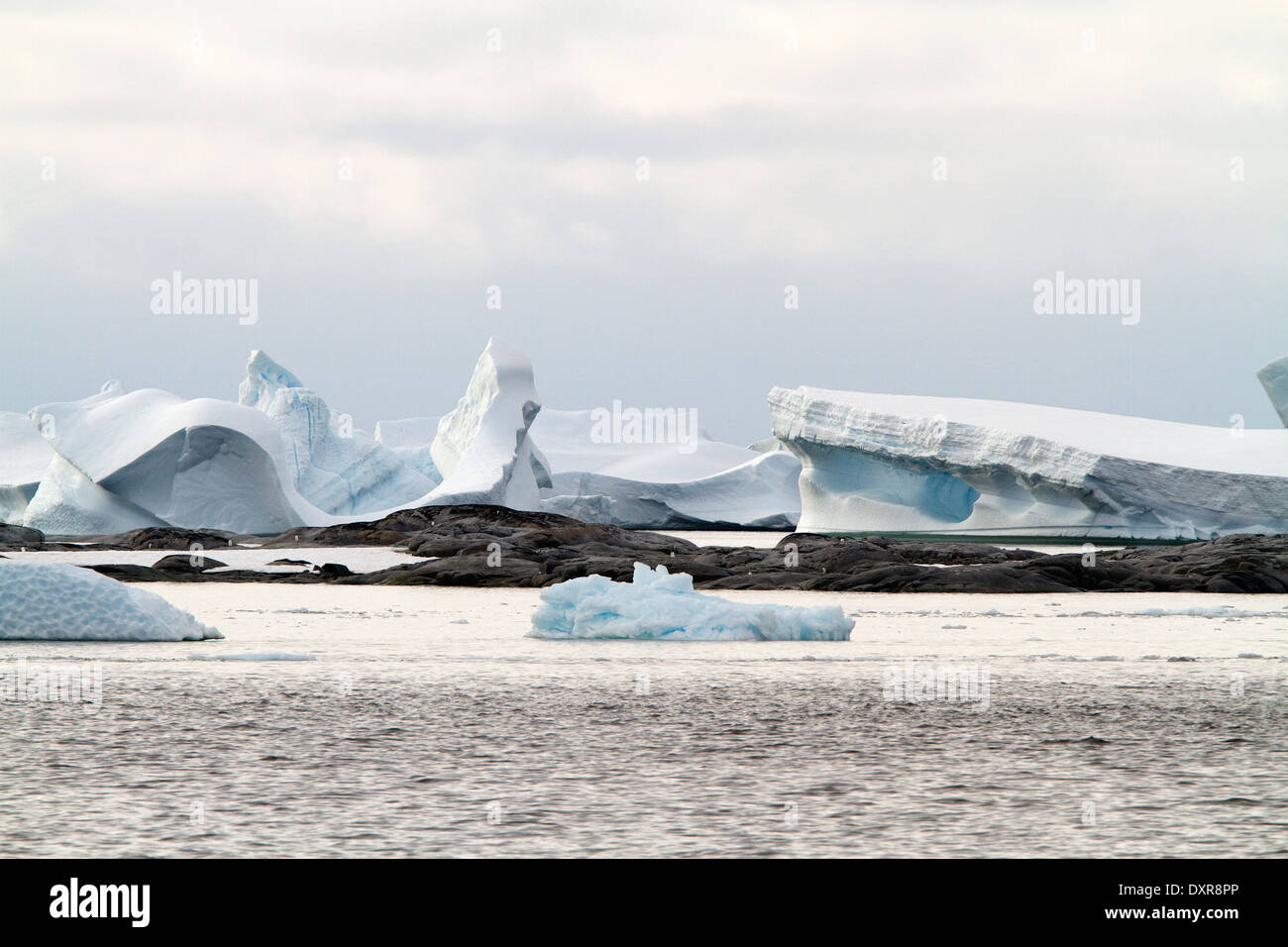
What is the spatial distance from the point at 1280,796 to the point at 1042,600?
39.1 ft

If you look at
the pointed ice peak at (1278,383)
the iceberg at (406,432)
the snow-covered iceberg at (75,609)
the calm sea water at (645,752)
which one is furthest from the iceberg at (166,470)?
the iceberg at (406,432)

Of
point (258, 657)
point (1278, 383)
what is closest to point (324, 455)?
point (1278, 383)

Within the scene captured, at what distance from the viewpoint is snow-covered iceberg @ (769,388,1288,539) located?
31453 mm

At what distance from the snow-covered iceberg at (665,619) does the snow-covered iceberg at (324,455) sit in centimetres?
3035

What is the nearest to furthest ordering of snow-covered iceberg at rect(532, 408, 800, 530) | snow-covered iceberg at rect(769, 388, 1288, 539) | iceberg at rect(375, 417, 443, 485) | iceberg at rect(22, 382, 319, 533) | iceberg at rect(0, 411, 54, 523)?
iceberg at rect(22, 382, 319, 533)
snow-covered iceberg at rect(769, 388, 1288, 539)
iceberg at rect(0, 411, 54, 523)
snow-covered iceberg at rect(532, 408, 800, 530)
iceberg at rect(375, 417, 443, 485)

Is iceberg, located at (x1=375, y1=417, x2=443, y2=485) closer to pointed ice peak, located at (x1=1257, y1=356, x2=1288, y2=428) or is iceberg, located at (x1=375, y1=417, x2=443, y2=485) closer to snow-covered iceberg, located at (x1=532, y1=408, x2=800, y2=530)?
snow-covered iceberg, located at (x1=532, y1=408, x2=800, y2=530)

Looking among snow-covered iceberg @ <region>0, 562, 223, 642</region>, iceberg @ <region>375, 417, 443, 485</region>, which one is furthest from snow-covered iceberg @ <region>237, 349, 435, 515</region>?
snow-covered iceberg @ <region>0, 562, 223, 642</region>

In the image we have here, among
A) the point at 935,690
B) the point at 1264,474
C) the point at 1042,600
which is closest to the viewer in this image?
the point at 935,690

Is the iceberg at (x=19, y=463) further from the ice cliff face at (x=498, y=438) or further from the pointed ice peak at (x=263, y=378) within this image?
the ice cliff face at (x=498, y=438)

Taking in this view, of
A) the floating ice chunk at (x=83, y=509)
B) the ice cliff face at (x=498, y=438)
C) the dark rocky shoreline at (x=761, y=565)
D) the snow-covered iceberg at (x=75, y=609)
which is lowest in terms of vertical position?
the dark rocky shoreline at (x=761, y=565)

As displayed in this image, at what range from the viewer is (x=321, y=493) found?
134ft

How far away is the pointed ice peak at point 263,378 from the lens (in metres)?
41.8

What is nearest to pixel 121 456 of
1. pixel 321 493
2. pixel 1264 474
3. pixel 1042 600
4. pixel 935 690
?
pixel 321 493
